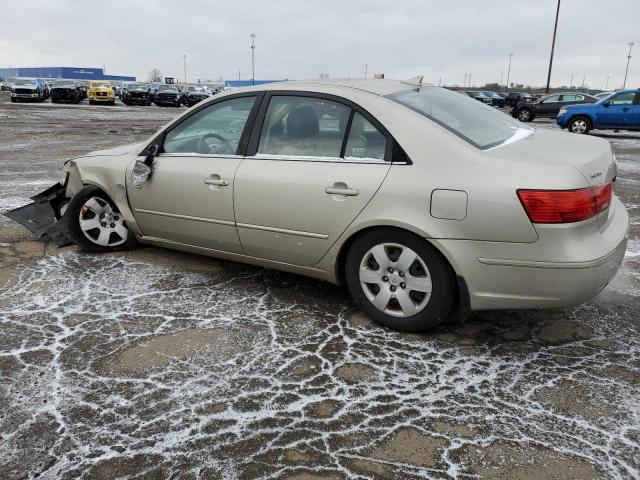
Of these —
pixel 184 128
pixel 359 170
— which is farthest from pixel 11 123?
pixel 359 170

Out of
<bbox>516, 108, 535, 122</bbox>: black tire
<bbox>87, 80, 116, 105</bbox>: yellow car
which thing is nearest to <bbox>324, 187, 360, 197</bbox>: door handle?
<bbox>516, 108, 535, 122</bbox>: black tire

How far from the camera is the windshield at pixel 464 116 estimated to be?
3.31m

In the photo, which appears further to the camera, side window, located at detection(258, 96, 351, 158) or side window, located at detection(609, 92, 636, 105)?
side window, located at detection(609, 92, 636, 105)

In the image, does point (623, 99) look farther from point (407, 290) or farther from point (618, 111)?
point (407, 290)

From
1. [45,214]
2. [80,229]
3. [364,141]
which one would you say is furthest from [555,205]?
[45,214]

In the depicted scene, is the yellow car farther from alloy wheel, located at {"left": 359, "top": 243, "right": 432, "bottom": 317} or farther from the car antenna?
alloy wheel, located at {"left": 359, "top": 243, "right": 432, "bottom": 317}

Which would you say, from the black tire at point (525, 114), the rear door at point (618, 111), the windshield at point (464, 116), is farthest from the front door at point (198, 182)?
the black tire at point (525, 114)

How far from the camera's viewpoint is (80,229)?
4.90 metres

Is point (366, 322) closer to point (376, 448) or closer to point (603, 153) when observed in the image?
point (376, 448)

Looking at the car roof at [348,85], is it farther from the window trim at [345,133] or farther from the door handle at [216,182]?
the door handle at [216,182]

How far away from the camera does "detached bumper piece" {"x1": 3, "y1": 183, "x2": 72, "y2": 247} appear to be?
5168 millimetres

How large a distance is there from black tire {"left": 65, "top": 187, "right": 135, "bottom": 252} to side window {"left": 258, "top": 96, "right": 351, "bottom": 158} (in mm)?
1795

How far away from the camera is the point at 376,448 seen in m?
2.35

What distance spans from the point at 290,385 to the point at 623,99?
1859 cm
